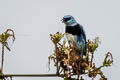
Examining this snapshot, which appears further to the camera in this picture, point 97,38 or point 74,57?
point 97,38

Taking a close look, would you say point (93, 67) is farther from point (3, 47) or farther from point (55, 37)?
point (3, 47)

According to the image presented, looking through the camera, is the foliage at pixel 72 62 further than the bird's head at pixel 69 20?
No

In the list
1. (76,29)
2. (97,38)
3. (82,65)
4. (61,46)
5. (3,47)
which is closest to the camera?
(3,47)

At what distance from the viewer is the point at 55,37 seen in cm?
237

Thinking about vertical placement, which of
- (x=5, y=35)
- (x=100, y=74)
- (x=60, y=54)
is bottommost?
(x=100, y=74)

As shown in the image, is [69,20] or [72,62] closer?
[72,62]

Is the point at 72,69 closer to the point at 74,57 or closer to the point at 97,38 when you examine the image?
the point at 74,57

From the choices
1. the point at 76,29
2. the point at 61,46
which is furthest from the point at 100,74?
the point at 76,29

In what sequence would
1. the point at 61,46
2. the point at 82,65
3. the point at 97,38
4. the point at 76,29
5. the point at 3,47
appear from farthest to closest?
the point at 76,29, the point at 97,38, the point at 61,46, the point at 82,65, the point at 3,47

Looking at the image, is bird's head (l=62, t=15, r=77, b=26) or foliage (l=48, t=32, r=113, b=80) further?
bird's head (l=62, t=15, r=77, b=26)

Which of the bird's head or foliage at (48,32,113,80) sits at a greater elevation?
the bird's head

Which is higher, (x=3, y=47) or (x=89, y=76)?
(x=3, y=47)

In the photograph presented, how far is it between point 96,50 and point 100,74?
0.70 feet

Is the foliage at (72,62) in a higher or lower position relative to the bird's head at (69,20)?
lower
